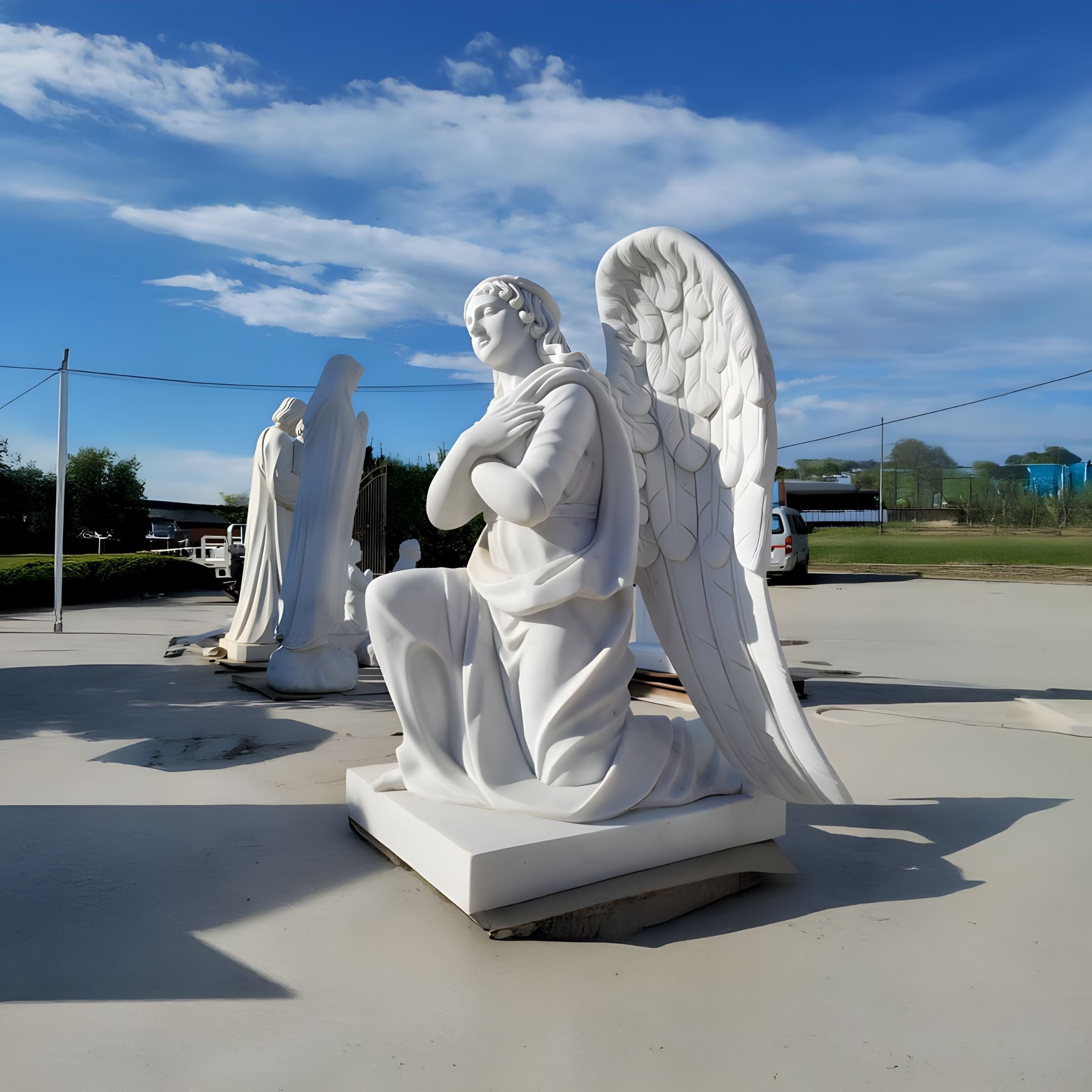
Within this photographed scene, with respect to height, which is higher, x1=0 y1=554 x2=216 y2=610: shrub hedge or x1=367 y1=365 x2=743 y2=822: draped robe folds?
x1=367 y1=365 x2=743 y2=822: draped robe folds

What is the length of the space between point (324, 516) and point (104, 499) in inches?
1240

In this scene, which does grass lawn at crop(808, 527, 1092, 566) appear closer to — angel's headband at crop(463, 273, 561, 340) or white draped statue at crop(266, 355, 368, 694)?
white draped statue at crop(266, 355, 368, 694)

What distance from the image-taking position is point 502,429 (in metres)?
2.76

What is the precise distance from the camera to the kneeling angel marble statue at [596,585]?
268 centimetres

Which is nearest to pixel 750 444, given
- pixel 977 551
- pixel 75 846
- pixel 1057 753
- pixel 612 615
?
pixel 612 615

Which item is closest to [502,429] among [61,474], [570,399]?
[570,399]

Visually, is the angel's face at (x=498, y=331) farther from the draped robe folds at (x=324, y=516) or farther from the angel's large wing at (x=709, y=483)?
the draped robe folds at (x=324, y=516)

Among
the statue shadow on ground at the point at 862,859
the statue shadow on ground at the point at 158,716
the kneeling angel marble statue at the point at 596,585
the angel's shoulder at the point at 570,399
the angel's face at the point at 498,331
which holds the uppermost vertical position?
the angel's face at the point at 498,331

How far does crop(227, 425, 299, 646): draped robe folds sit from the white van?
43.8ft

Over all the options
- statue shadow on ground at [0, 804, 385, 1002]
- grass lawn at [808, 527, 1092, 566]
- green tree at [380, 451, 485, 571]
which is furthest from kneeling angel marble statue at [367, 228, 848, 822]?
grass lawn at [808, 527, 1092, 566]

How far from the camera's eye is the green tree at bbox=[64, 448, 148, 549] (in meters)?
31.9

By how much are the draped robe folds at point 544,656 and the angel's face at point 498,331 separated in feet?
0.57

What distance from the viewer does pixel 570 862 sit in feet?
8.26

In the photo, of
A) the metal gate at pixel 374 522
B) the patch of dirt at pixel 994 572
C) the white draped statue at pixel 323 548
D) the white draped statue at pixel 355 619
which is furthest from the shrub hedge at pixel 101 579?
the patch of dirt at pixel 994 572
